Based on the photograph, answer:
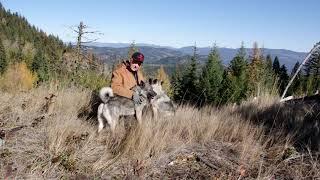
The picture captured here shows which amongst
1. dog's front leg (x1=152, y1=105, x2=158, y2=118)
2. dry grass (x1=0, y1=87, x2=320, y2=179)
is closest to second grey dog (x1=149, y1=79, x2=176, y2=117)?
dog's front leg (x1=152, y1=105, x2=158, y2=118)

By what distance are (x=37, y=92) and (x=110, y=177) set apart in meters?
3.85

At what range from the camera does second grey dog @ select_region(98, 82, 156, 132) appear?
6086 mm

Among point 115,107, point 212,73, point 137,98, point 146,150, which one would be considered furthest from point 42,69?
point 212,73

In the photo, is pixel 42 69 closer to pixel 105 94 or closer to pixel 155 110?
pixel 155 110

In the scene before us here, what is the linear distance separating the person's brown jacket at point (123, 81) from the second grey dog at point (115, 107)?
138 mm

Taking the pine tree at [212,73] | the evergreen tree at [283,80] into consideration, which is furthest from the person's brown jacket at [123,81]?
the pine tree at [212,73]

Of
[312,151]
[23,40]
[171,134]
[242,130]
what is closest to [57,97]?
[171,134]

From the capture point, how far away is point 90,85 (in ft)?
33.4

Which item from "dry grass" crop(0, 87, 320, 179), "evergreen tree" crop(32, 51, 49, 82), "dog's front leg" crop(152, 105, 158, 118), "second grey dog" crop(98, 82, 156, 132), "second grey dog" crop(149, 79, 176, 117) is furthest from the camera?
"evergreen tree" crop(32, 51, 49, 82)

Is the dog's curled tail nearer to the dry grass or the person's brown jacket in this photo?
the dry grass

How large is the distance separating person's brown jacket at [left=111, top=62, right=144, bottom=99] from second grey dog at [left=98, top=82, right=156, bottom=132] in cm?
14

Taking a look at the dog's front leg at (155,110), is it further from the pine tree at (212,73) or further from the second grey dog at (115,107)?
the pine tree at (212,73)

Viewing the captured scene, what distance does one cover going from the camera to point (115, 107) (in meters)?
6.29

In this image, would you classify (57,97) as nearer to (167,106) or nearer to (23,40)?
(167,106)
